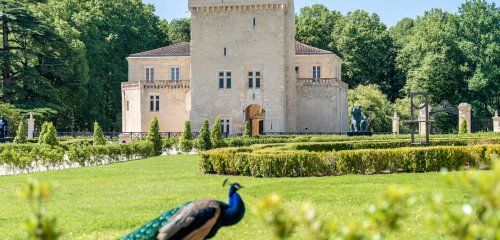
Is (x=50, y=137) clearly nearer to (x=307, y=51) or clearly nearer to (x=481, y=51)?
(x=307, y=51)

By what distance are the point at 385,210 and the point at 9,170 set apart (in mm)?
25469

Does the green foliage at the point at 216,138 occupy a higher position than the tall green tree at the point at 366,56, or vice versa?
the tall green tree at the point at 366,56

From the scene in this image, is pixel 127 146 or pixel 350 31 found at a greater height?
pixel 350 31

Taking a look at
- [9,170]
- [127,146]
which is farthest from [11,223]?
[127,146]

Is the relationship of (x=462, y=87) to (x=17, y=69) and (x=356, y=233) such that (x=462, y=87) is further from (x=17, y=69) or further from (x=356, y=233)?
(x=356, y=233)

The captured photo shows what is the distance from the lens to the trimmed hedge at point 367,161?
71.1 feet

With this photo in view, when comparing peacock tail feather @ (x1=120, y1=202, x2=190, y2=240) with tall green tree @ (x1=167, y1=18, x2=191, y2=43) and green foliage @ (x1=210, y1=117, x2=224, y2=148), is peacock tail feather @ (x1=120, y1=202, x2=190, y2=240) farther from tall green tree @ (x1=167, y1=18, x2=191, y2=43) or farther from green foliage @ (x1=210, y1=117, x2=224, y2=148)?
tall green tree @ (x1=167, y1=18, x2=191, y2=43)

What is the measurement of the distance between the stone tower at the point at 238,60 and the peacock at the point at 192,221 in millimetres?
44678

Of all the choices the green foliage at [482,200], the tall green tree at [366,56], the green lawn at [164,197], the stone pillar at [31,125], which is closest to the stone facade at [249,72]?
the stone pillar at [31,125]

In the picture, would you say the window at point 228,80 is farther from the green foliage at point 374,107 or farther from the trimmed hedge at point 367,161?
the trimmed hedge at point 367,161

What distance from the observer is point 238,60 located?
52094 mm

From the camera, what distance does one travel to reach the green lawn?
37.3 feet

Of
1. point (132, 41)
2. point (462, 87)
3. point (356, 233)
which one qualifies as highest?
point (132, 41)

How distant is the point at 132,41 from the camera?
227ft
